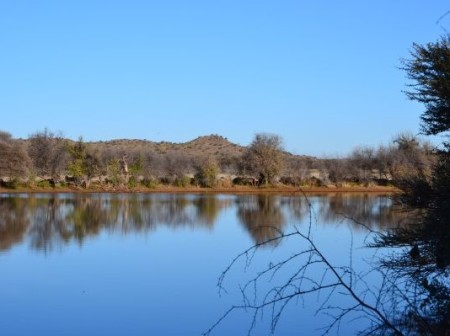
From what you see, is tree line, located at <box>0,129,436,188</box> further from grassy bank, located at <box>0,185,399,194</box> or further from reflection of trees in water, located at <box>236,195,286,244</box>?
reflection of trees in water, located at <box>236,195,286,244</box>

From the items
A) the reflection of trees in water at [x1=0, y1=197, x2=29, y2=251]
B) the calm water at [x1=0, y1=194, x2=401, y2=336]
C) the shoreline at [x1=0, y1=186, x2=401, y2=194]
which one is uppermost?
the shoreline at [x1=0, y1=186, x2=401, y2=194]

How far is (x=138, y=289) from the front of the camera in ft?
35.5

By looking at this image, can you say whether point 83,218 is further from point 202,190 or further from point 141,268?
point 202,190

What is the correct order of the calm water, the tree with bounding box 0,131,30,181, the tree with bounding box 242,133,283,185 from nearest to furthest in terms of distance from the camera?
the calm water → the tree with bounding box 0,131,30,181 → the tree with bounding box 242,133,283,185

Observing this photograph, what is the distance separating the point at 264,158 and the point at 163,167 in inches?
322

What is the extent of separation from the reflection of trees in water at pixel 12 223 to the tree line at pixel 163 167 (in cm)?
1289

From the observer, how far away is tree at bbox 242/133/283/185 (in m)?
48.6

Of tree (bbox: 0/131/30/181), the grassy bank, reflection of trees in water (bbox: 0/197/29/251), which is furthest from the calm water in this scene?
the grassy bank

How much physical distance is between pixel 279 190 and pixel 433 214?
3853cm

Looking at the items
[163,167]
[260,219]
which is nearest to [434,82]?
[260,219]

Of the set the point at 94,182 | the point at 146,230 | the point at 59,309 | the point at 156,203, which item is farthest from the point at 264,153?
the point at 59,309

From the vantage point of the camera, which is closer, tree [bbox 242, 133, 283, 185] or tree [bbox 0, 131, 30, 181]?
tree [bbox 0, 131, 30, 181]

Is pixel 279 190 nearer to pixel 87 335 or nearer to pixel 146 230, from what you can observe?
pixel 146 230

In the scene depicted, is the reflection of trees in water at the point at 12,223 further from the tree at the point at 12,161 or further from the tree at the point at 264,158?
the tree at the point at 264,158
